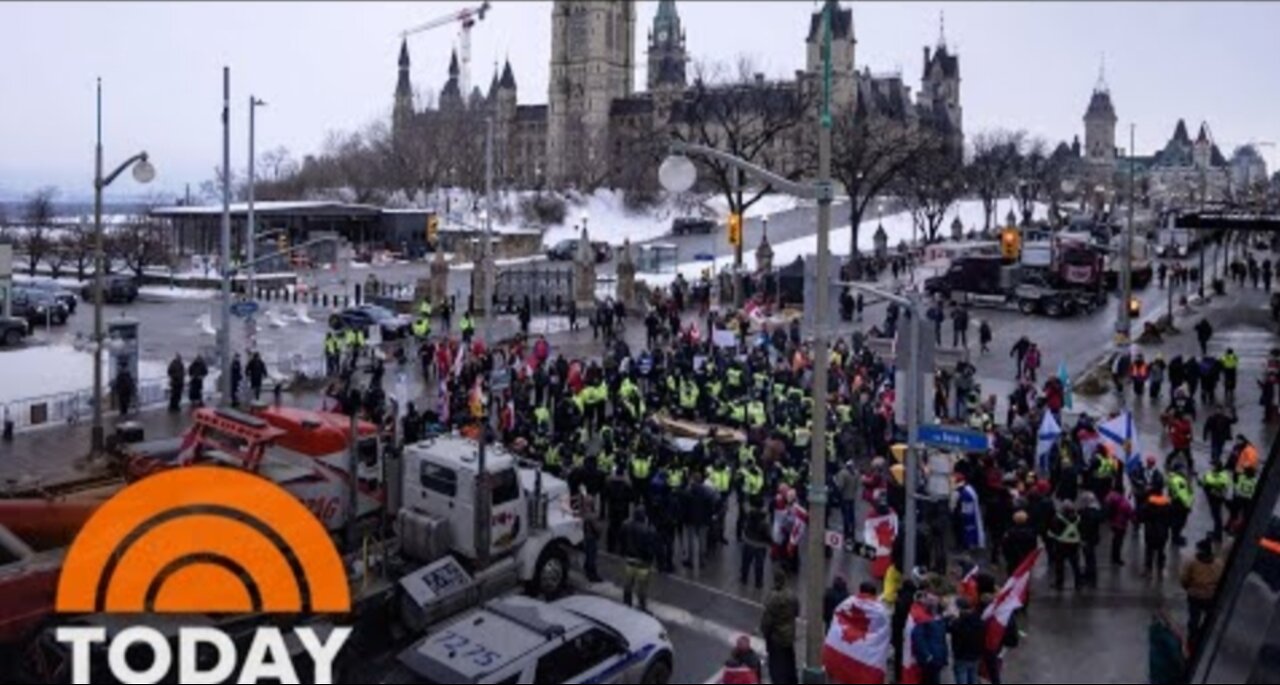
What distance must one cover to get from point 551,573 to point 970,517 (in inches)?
251

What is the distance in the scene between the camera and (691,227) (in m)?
107

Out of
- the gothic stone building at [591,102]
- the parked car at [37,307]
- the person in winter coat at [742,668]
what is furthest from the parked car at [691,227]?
the person in winter coat at [742,668]

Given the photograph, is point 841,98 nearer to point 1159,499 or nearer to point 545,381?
point 545,381

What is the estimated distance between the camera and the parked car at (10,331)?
3784 cm

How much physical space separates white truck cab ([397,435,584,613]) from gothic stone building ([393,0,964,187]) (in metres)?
120

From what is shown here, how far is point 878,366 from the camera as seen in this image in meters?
29.1

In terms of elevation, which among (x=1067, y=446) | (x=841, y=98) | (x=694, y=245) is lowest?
(x=1067, y=446)

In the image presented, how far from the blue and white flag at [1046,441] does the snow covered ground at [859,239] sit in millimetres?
37440

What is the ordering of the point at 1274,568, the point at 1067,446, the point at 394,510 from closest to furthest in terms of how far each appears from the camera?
the point at 1274,568
the point at 394,510
the point at 1067,446

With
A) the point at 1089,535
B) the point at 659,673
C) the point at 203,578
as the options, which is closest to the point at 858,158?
the point at 1089,535

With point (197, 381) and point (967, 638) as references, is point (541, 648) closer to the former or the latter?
point (967, 638)

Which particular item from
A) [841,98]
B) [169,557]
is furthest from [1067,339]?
[841,98]

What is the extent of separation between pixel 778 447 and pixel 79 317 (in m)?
38.4

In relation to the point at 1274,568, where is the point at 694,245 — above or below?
above
